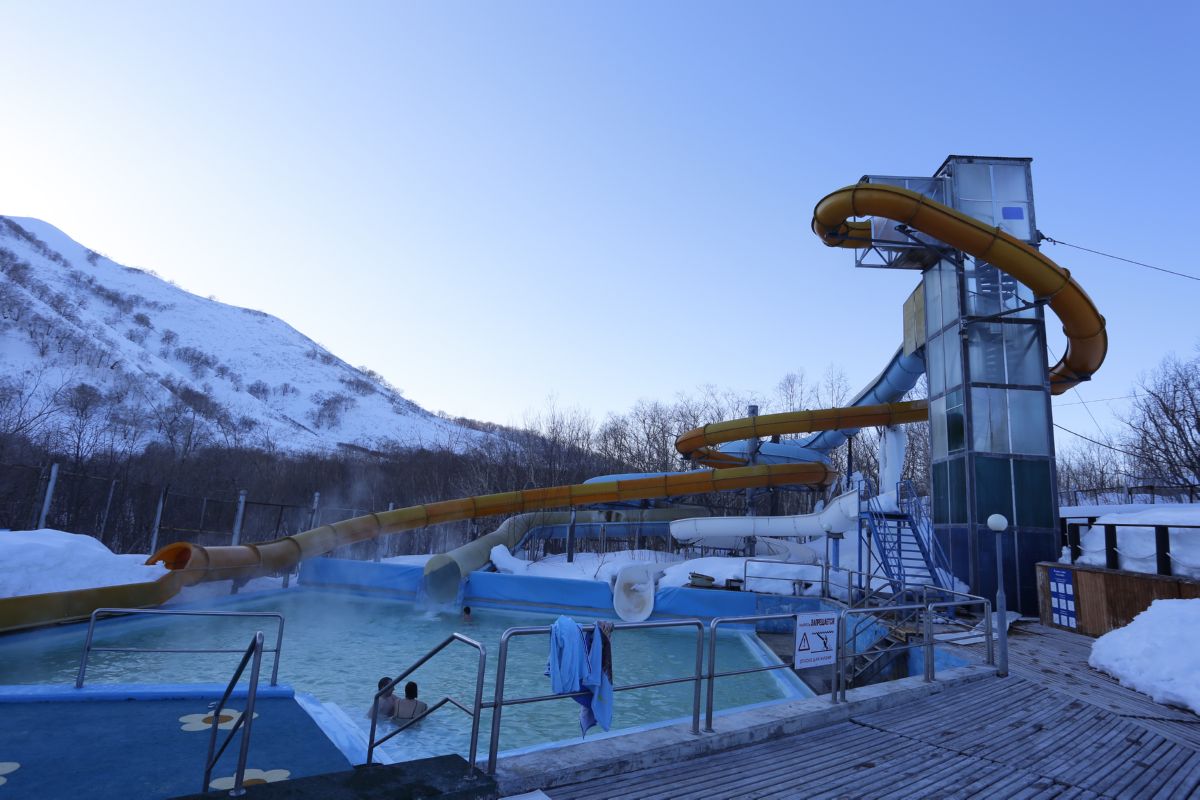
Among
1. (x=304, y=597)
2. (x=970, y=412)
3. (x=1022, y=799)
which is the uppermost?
(x=970, y=412)

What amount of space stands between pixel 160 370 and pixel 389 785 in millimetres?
96319

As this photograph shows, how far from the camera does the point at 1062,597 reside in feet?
39.6

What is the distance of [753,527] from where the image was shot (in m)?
23.2

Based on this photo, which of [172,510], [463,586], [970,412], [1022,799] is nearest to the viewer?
[1022,799]

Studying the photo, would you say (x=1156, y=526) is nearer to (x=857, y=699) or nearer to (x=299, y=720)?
(x=857, y=699)

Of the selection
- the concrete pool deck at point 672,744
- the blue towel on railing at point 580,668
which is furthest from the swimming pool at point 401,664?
the blue towel on railing at point 580,668

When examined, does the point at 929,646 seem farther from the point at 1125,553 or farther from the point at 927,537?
the point at 927,537

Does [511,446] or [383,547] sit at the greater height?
[511,446]

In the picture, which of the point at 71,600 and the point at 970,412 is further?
the point at 970,412

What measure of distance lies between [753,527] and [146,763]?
20415 millimetres

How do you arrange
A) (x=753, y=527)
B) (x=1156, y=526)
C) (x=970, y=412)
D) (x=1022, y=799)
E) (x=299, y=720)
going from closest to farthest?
(x=1022, y=799) → (x=299, y=720) → (x=1156, y=526) → (x=970, y=412) → (x=753, y=527)

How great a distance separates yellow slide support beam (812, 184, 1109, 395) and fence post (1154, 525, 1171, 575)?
245 inches

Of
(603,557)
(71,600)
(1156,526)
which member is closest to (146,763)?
(71,600)

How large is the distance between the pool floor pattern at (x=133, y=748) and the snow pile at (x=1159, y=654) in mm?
8680
